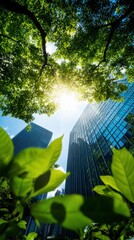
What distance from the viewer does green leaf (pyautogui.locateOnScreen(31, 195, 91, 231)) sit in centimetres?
41

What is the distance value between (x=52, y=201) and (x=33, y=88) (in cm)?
1226

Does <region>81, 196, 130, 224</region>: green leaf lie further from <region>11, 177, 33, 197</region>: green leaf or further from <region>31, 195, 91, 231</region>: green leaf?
<region>11, 177, 33, 197</region>: green leaf

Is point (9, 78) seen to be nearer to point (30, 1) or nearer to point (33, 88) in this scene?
point (33, 88)

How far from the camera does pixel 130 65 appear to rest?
1201cm

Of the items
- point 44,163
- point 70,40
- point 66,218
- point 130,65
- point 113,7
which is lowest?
point 66,218

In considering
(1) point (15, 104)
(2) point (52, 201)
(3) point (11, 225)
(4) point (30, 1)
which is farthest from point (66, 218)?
(1) point (15, 104)

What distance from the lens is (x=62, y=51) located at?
11375mm

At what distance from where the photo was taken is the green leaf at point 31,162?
0.46m

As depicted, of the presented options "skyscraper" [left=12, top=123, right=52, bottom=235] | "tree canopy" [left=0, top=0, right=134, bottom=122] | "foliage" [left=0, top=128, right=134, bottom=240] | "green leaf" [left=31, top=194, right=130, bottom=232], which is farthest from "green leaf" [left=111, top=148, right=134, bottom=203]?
"skyscraper" [left=12, top=123, right=52, bottom=235]

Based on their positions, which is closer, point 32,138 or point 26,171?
point 26,171

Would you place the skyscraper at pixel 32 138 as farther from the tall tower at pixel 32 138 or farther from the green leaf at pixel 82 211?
the green leaf at pixel 82 211

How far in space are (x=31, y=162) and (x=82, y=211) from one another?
17cm

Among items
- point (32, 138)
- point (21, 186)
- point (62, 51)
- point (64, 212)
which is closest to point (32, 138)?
point (32, 138)

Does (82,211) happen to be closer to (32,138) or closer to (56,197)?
(56,197)
